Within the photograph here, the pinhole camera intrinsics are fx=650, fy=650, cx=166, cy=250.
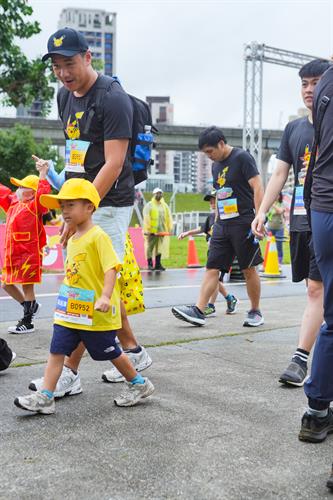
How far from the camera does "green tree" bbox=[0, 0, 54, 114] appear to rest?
1420cm

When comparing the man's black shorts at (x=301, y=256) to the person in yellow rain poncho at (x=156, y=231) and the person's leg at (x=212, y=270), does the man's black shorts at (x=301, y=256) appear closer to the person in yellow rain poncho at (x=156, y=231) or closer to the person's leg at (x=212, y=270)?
the person's leg at (x=212, y=270)

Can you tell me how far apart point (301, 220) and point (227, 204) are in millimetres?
2005

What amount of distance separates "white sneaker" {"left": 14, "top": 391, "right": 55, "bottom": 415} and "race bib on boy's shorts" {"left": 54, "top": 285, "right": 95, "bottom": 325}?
0.41 m

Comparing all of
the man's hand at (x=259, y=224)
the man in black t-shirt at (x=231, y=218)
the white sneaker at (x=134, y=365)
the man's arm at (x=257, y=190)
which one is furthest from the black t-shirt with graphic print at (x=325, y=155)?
the man in black t-shirt at (x=231, y=218)

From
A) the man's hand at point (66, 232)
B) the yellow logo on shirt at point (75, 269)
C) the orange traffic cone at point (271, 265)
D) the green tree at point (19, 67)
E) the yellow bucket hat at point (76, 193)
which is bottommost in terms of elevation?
the orange traffic cone at point (271, 265)

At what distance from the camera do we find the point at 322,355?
2848 millimetres

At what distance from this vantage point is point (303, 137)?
179 inches

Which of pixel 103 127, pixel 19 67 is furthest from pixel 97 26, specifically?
pixel 103 127

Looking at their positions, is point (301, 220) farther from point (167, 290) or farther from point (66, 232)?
point (167, 290)

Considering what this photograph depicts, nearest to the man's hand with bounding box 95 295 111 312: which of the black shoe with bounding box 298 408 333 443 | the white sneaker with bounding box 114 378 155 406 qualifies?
the white sneaker with bounding box 114 378 155 406

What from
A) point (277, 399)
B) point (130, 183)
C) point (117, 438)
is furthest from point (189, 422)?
point (130, 183)

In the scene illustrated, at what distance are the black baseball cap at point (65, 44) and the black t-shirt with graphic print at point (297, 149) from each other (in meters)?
1.68

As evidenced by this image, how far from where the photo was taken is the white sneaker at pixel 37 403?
3.28 meters

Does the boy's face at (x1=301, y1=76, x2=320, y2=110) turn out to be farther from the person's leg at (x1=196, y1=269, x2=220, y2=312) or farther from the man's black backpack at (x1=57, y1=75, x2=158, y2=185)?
the person's leg at (x1=196, y1=269, x2=220, y2=312)
